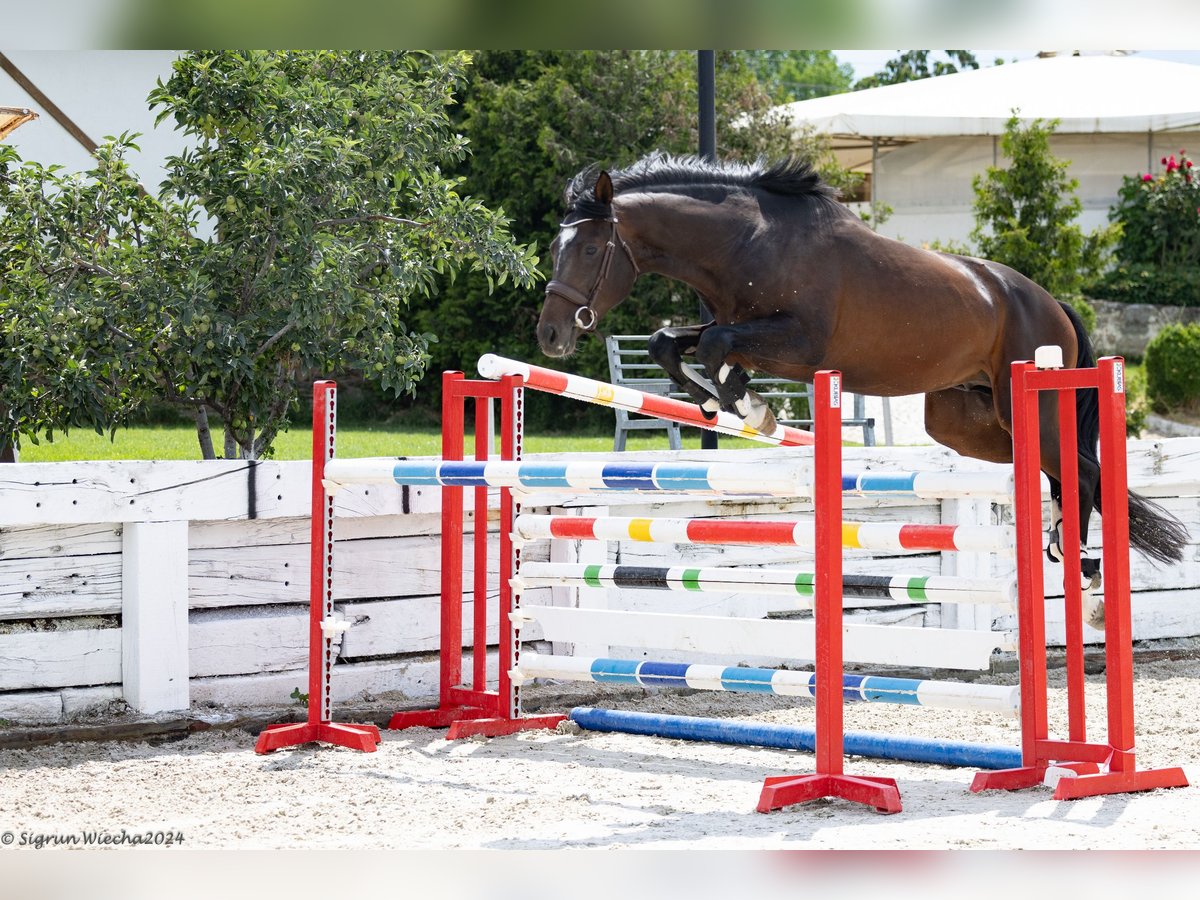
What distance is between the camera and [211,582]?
3590mm

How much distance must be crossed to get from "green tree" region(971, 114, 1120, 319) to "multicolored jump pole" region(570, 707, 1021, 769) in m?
6.11

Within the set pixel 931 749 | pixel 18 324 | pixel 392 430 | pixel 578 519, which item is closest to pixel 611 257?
pixel 578 519

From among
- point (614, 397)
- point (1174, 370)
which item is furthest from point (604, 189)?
point (1174, 370)

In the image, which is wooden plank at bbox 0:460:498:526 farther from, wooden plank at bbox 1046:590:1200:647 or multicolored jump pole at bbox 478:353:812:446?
wooden plank at bbox 1046:590:1200:647

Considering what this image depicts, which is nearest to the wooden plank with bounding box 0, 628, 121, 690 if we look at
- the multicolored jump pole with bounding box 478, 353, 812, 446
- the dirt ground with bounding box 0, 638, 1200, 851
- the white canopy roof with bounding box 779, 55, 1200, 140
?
the dirt ground with bounding box 0, 638, 1200, 851

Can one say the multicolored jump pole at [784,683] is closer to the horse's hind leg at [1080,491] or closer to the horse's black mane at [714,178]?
the horse's hind leg at [1080,491]

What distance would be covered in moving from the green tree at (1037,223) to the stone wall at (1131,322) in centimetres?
341

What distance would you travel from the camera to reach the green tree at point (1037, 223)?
8.87 meters

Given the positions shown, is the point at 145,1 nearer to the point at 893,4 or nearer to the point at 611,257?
the point at 893,4

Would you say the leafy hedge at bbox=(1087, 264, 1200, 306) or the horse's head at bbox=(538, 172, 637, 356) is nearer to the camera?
the horse's head at bbox=(538, 172, 637, 356)

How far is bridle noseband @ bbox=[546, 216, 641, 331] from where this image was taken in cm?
302

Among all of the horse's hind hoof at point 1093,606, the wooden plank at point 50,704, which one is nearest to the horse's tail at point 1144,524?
the horse's hind hoof at point 1093,606

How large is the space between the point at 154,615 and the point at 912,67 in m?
22.5

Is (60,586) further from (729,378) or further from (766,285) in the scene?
(766,285)
